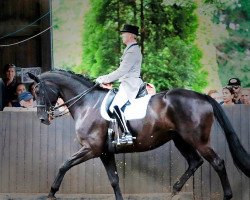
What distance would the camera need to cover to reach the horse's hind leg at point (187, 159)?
960 centimetres

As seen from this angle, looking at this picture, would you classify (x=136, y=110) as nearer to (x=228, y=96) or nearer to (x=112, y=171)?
(x=112, y=171)

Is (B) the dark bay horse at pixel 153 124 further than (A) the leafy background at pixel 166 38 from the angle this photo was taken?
No

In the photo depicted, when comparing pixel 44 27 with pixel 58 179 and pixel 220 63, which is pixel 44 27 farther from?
pixel 58 179

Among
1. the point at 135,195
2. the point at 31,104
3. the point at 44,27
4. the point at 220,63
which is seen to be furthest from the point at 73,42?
the point at 135,195

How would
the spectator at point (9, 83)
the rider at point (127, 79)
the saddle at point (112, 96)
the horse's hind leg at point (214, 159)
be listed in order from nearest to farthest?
1. the horse's hind leg at point (214, 159)
2. the rider at point (127, 79)
3. the saddle at point (112, 96)
4. the spectator at point (9, 83)

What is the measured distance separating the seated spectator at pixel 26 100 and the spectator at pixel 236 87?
356cm

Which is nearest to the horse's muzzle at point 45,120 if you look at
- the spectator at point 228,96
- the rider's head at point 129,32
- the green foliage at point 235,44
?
the rider's head at point 129,32

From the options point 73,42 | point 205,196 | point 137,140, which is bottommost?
point 205,196

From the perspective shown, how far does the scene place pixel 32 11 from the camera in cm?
1322

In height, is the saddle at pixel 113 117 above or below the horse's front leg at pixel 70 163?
above

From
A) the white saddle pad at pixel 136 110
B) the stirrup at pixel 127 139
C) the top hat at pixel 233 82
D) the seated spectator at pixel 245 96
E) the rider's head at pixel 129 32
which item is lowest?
the stirrup at pixel 127 139

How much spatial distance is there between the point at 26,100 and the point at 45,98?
5.43 ft

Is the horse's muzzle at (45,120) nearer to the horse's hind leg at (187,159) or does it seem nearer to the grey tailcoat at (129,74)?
the grey tailcoat at (129,74)

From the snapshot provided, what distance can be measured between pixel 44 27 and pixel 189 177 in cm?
488
